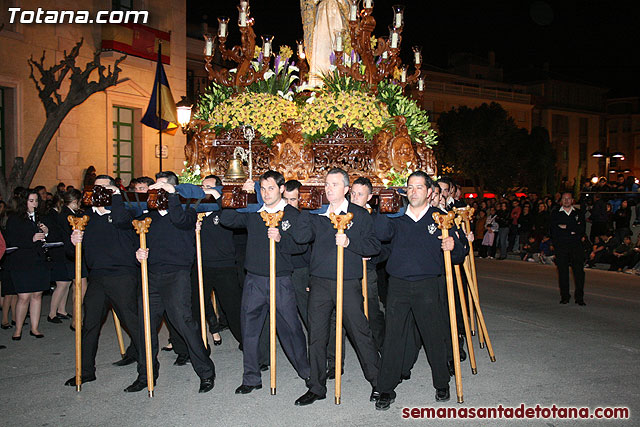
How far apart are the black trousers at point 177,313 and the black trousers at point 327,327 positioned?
3.69ft

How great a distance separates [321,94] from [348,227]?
9.11ft

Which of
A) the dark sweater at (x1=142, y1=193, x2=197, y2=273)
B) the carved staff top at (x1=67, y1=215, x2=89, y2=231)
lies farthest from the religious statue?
the carved staff top at (x1=67, y1=215, x2=89, y2=231)

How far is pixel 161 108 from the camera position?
17.1m

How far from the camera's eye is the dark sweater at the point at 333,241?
595cm

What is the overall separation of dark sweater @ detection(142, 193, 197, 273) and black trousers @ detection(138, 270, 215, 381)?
0.30ft

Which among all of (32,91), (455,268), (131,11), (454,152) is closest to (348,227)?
(455,268)

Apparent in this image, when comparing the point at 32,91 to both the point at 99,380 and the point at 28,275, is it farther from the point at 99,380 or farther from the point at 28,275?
the point at 99,380

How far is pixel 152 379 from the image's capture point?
238 inches

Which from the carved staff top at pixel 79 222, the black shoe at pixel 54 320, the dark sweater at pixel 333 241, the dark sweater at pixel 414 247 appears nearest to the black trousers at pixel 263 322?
the dark sweater at pixel 333 241

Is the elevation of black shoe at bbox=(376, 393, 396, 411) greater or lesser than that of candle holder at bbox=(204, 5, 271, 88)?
lesser

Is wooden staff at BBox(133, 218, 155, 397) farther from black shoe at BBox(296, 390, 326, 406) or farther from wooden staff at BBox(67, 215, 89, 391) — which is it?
black shoe at BBox(296, 390, 326, 406)

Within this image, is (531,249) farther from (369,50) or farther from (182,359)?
(182,359)

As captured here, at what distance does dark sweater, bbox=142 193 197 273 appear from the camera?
243 inches

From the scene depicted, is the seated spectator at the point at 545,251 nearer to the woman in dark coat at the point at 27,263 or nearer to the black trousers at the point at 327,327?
the black trousers at the point at 327,327
